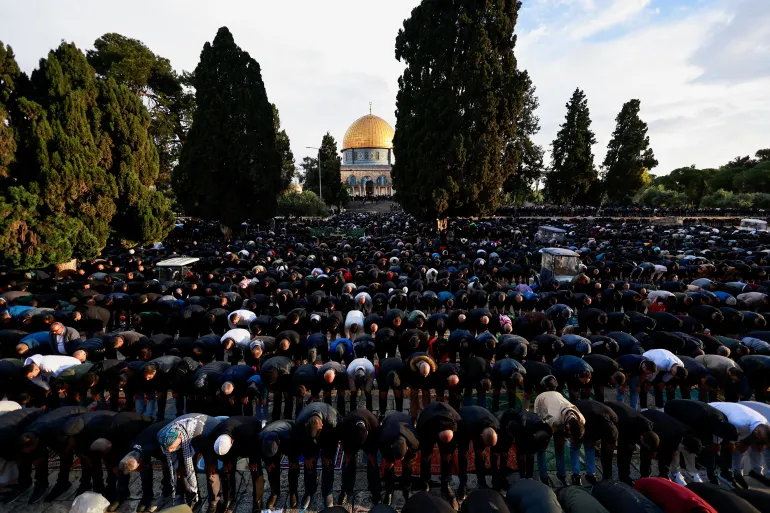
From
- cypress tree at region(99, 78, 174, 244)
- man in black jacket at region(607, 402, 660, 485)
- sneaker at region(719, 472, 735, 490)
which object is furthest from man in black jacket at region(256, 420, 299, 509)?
cypress tree at region(99, 78, 174, 244)

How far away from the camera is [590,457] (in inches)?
213

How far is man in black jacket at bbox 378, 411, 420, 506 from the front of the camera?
15.1ft

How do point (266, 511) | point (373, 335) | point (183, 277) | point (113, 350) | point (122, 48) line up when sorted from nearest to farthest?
point (266, 511) → point (113, 350) → point (373, 335) → point (183, 277) → point (122, 48)

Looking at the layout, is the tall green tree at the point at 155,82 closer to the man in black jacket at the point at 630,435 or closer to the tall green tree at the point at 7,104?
the tall green tree at the point at 7,104

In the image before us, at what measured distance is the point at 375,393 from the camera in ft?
26.8

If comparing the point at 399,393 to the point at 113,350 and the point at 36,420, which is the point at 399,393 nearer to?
the point at 36,420

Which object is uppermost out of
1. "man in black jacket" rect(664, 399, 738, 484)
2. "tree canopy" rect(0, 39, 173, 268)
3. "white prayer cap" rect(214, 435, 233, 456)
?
"tree canopy" rect(0, 39, 173, 268)

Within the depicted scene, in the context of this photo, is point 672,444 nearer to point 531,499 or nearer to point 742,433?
point 742,433

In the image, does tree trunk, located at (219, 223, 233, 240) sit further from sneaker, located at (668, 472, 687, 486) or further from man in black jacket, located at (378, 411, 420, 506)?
sneaker, located at (668, 472, 687, 486)

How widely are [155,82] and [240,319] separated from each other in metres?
35.4

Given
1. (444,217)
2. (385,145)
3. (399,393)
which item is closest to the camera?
(399,393)

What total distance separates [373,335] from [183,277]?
860cm

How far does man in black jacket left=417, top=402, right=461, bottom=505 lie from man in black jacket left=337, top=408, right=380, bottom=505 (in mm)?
640

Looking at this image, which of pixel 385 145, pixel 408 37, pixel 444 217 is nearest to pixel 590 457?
pixel 444 217
